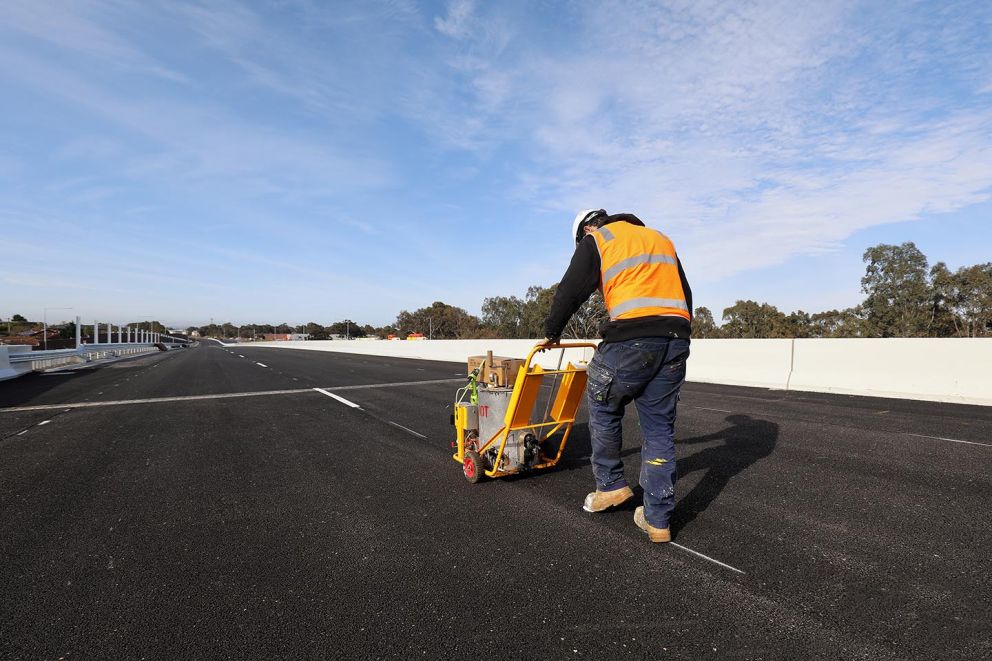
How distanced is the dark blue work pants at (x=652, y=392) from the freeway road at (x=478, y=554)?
1.09 feet

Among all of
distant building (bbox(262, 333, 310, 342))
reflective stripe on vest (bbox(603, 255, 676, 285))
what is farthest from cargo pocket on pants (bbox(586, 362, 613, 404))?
distant building (bbox(262, 333, 310, 342))

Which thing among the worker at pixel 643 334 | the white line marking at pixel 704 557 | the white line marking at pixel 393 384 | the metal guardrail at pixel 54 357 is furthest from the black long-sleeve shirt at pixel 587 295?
the metal guardrail at pixel 54 357

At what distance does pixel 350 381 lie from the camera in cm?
1408

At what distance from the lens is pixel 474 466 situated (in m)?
4.32

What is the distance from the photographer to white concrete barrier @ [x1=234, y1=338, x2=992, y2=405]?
9266mm

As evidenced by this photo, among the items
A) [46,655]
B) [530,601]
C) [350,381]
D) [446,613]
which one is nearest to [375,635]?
[446,613]

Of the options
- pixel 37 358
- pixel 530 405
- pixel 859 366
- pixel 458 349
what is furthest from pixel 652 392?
pixel 458 349

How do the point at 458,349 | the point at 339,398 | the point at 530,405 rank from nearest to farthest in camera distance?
the point at 530,405
the point at 339,398
the point at 458,349

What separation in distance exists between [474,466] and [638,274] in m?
2.23

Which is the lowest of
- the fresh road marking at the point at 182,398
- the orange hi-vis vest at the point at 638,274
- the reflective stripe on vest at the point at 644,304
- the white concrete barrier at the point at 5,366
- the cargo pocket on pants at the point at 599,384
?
the fresh road marking at the point at 182,398

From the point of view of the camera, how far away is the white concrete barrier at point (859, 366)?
9266mm

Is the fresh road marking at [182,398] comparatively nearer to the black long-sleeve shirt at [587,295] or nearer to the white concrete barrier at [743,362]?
the white concrete barrier at [743,362]

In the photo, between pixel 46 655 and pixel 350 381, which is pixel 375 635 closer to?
pixel 46 655

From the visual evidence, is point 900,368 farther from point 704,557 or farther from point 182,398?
point 182,398
